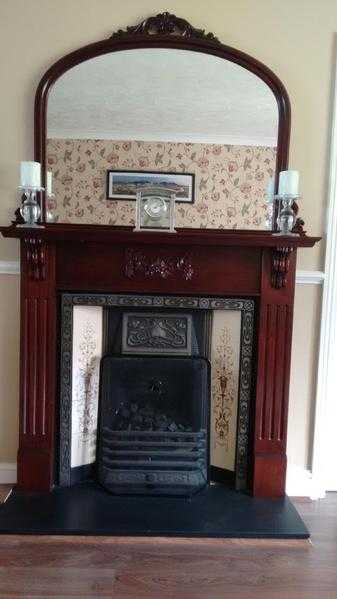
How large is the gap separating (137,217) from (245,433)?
119cm

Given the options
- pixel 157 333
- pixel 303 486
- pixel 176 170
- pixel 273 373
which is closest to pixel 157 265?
pixel 157 333

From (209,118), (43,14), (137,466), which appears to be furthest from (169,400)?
(43,14)

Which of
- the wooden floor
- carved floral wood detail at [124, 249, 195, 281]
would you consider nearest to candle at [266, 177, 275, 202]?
carved floral wood detail at [124, 249, 195, 281]

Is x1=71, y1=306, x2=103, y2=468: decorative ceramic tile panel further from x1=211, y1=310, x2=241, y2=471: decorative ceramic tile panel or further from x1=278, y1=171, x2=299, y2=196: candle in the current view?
x1=278, y1=171, x2=299, y2=196: candle

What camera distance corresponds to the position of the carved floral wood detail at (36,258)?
7.11 feet

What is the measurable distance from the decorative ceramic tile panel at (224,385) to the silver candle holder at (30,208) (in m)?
0.98

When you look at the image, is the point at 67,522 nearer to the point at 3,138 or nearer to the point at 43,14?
the point at 3,138

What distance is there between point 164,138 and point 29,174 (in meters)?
0.67

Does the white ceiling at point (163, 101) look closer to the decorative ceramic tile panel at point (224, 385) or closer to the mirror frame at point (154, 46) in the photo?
the mirror frame at point (154, 46)

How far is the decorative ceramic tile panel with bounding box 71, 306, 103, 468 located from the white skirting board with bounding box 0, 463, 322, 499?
35cm

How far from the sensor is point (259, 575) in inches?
72.3

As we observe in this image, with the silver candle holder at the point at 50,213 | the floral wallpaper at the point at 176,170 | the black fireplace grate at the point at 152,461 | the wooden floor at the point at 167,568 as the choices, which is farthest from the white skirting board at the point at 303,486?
the silver candle holder at the point at 50,213

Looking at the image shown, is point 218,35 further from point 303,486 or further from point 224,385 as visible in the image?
point 303,486

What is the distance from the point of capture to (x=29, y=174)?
213 centimetres
